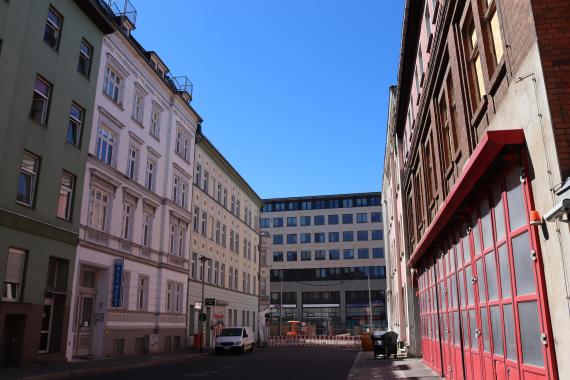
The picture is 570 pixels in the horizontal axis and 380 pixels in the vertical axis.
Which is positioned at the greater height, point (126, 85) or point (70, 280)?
point (126, 85)

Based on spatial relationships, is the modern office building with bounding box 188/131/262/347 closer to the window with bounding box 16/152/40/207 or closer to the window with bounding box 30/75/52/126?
the window with bounding box 16/152/40/207

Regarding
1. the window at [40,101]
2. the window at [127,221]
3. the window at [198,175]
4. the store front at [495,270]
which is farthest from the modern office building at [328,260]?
the store front at [495,270]

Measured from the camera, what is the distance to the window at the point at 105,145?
24344 mm

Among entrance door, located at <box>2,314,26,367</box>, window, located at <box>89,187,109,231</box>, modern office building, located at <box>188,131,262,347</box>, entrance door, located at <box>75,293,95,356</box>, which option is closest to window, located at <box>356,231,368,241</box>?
modern office building, located at <box>188,131,262,347</box>

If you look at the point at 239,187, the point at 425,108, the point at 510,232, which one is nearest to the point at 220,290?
the point at 239,187

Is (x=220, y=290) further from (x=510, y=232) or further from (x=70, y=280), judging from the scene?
(x=510, y=232)

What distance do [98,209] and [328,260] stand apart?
6892 centimetres

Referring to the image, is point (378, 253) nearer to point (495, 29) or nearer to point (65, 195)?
point (65, 195)

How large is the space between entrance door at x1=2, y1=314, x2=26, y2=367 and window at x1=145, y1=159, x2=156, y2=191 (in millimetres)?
12502

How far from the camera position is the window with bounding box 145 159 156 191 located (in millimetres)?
29406

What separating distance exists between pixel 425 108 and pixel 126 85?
17.2 m

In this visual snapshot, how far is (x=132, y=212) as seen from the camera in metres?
27.3

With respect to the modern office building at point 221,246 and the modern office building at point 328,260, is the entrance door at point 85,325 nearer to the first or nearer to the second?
the modern office building at point 221,246

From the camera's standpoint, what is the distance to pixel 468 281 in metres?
10.6
